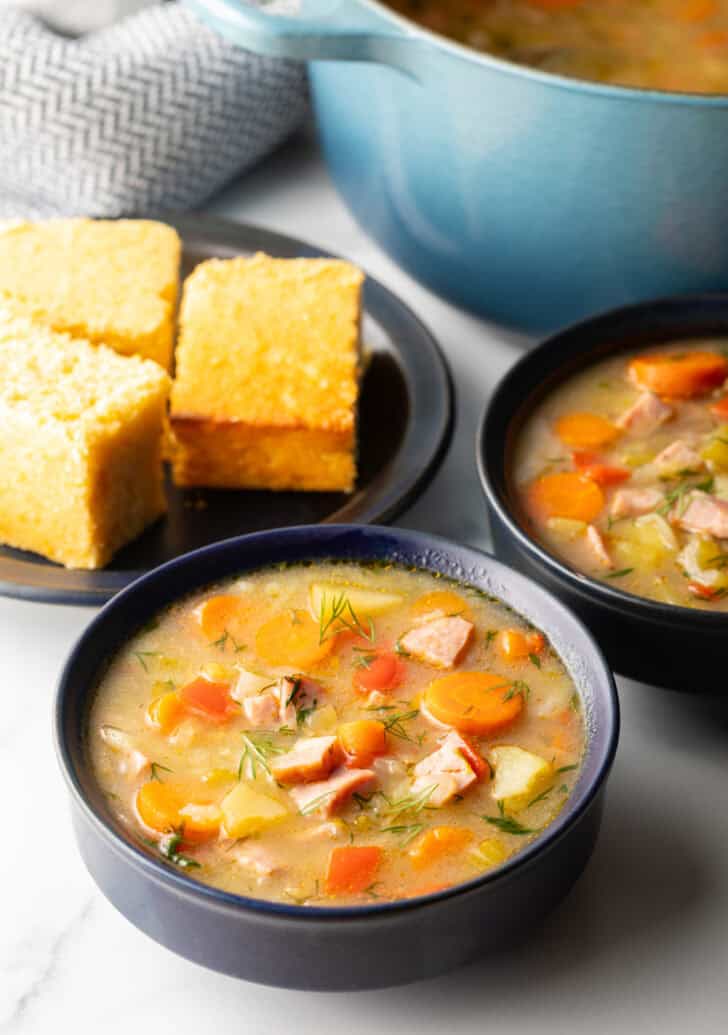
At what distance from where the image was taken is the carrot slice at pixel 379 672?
6.10 ft

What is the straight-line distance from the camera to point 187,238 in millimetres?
2920

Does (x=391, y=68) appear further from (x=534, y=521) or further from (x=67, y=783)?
(x=67, y=783)

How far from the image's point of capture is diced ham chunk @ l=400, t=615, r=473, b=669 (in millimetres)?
1871

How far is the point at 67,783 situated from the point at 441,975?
1.57 feet

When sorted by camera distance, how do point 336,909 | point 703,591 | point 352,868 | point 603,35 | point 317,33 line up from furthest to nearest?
point 603,35 < point 317,33 < point 703,591 < point 352,868 < point 336,909

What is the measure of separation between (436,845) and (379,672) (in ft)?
0.96

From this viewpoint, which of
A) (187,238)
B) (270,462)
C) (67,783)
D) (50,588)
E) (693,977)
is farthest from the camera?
(187,238)

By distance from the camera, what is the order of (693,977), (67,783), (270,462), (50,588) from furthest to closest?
(270,462)
(50,588)
(693,977)
(67,783)

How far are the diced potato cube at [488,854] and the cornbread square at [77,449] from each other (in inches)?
34.5

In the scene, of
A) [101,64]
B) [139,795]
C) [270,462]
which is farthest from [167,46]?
[139,795]

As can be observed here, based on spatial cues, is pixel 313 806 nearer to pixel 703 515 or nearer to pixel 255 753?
pixel 255 753

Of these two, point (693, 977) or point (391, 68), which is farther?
point (391, 68)

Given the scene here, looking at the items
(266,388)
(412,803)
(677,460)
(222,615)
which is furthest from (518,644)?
(266,388)

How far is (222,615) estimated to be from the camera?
1.95 meters
